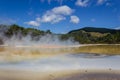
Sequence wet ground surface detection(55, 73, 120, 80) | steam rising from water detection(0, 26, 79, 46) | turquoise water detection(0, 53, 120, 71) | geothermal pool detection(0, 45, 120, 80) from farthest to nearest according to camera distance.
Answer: steam rising from water detection(0, 26, 79, 46) → turquoise water detection(0, 53, 120, 71) → geothermal pool detection(0, 45, 120, 80) → wet ground surface detection(55, 73, 120, 80)

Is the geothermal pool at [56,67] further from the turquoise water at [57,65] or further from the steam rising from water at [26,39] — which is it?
the steam rising from water at [26,39]

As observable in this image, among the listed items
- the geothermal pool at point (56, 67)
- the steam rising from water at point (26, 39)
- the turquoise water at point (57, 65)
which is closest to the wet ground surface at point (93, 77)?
the geothermal pool at point (56, 67)

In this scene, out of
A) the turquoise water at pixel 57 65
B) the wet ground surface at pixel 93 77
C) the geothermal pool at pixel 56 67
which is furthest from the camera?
the turquoise water at pixel 57 65

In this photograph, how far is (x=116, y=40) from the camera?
406 ft

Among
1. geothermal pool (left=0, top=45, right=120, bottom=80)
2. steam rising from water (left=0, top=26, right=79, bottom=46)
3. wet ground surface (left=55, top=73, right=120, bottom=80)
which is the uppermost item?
steam rising from water (left=0, top=26, right=79, bottom=46)

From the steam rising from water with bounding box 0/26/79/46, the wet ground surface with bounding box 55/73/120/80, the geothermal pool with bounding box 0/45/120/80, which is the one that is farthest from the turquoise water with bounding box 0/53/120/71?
the steam rising from water with bounding box 0/26/79/46

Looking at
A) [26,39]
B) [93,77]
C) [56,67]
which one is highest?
[26,39]

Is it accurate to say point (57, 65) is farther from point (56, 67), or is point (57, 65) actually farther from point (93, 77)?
point (93, 77)

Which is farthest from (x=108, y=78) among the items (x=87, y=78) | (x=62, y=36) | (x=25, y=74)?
(x=62, y=36)

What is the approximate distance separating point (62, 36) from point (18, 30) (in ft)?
104

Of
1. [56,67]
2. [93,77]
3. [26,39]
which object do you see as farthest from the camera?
[26,39]

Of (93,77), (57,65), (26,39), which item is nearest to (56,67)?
(57,65)

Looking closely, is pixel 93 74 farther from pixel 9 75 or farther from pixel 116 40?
pixel 116 40

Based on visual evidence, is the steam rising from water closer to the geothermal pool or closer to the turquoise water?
the geothermal pool
